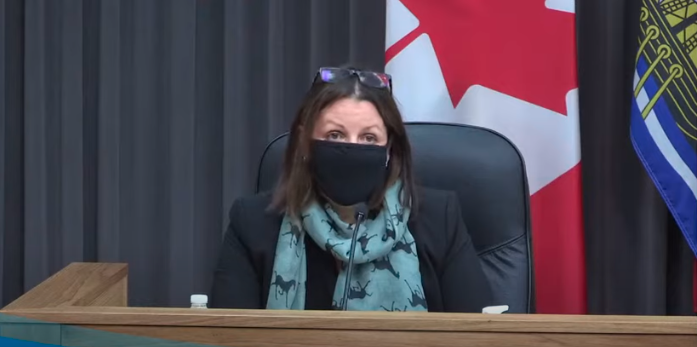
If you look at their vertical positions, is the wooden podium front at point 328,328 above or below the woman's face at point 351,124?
below

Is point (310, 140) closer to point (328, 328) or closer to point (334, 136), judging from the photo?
point (334, 136)

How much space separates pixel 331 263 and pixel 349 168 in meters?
0.19

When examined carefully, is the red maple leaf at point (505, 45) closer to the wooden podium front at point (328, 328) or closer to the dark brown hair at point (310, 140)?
the dark brown hair at point (310, 140)

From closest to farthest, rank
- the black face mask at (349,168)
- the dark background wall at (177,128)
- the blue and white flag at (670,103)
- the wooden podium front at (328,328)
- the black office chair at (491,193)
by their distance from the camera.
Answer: the wooden podium front at (328,328) < the black face mask at (349,168) < the black office chair at (491,193) < the blue and white flag at (670,103) < the dark background wall at (177,128)

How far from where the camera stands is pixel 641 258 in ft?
7.47

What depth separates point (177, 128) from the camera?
2352 mm

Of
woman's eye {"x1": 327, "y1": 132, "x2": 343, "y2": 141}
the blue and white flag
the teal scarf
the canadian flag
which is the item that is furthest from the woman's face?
the blue and white flag

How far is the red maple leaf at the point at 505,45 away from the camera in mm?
1950

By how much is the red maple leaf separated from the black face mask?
60 cm

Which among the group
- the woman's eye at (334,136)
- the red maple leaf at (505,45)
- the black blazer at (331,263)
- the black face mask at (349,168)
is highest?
the red maple leaf at (505,45)

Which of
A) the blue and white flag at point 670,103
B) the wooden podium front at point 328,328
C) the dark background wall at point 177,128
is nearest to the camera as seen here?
the wooden podium front at point 328,328

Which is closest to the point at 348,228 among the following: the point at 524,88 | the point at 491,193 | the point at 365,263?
the point at 365,263

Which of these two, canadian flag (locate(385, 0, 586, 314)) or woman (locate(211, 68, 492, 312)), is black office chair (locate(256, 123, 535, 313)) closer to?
woman (locate(211, 68, 492, 312))

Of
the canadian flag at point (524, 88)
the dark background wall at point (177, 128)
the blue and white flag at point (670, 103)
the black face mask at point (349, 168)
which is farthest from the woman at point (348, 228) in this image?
the dark background wall at point (177, 128)
